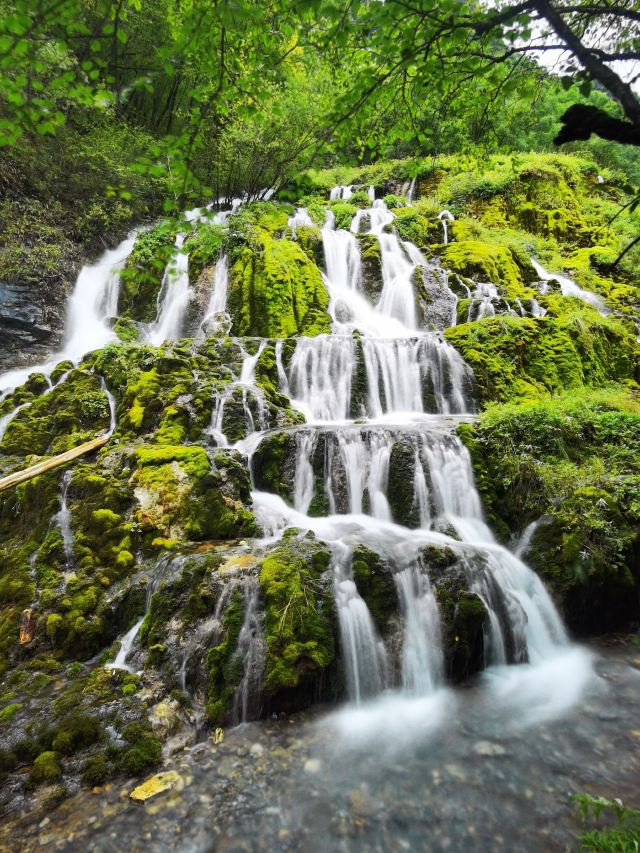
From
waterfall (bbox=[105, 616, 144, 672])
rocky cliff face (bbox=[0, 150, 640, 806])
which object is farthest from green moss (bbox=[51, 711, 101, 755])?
waterfall (bbox=[105, 616, 144, 672])

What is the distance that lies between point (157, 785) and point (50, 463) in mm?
4981

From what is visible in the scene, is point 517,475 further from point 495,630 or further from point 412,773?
point 412,773

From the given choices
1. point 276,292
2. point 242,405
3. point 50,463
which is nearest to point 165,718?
point 50,463

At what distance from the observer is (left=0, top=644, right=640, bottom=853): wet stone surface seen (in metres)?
2.80

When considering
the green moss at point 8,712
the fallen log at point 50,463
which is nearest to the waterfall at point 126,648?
the green moss at point 8,712

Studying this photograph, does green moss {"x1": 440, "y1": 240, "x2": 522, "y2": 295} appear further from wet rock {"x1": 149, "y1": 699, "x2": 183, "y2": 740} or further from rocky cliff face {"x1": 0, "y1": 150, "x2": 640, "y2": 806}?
wet rock {"x1": 149, "y1": 699, "x2": 183, "y2": 740}

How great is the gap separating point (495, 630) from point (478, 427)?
3396 mm

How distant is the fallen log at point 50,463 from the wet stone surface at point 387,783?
454 cm

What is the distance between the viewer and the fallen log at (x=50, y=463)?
6.32 m

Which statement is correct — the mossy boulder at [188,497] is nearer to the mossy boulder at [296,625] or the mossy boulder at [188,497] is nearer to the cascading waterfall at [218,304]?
the mossy boulder at [296,625]

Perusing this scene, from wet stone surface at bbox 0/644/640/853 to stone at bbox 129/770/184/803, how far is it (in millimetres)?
34

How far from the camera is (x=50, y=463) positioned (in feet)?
21.9

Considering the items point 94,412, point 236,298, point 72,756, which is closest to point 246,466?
point 94,412

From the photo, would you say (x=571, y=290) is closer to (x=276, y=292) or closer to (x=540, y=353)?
(x=540, y=353)
